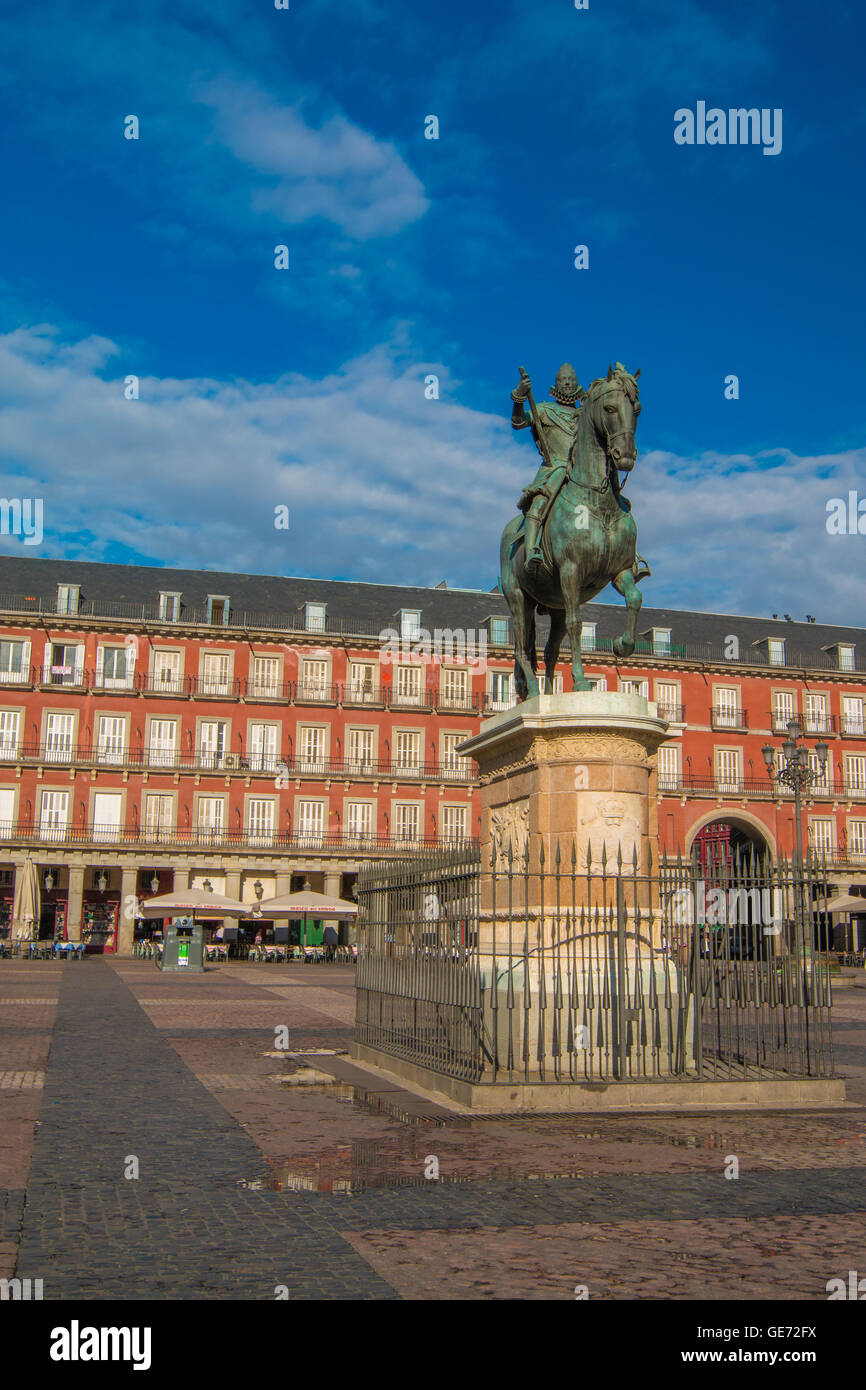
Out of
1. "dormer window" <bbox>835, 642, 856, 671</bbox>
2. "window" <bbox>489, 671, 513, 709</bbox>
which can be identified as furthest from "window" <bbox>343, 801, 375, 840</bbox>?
"dormer window" <bbox>835, 642, 856, 671</bbox>

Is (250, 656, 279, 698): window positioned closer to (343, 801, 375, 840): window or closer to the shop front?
(343, 801, 375, 840): window

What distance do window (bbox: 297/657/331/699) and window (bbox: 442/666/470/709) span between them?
5.34 m

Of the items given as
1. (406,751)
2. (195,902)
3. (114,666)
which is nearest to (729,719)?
(406,751)

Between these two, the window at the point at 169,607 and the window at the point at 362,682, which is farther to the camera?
the window at the point at 362,682

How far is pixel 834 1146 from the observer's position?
791cm

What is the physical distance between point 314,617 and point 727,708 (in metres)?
19.6

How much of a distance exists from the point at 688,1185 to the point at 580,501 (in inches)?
225

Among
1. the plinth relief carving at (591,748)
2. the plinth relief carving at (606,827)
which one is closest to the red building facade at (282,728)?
the plinth relief carving at (591,748)

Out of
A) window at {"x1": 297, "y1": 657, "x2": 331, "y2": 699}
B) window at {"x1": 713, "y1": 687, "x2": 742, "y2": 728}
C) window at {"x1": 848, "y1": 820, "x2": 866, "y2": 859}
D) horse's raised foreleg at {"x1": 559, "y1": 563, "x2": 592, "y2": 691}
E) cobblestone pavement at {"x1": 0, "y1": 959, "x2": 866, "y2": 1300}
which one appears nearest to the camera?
cobblestone pavement at {"x1": 0, "y1": 959, "x2": 866, "y2": 1300}

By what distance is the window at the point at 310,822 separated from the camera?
53031 millimetres

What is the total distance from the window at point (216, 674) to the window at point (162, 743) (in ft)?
6.70

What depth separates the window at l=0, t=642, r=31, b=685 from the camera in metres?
50.7

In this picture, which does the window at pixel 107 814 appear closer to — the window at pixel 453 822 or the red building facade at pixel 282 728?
the red building facade at pixel 282 728
